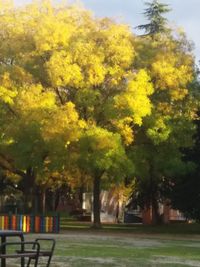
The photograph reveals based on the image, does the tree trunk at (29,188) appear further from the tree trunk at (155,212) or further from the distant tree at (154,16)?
the distant tree at (154,16)

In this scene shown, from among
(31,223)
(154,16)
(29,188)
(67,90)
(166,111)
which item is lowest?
(31,223)

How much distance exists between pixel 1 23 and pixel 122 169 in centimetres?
1185

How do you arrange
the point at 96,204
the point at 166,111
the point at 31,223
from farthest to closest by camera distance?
the point at 96,204
the point at 166,111
the point at 31,223

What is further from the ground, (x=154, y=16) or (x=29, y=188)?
(x=154, y=16)

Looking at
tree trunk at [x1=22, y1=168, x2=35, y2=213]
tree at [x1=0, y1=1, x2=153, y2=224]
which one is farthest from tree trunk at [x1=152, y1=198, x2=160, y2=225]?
tree trunk at [x1=22, y1=168, x2=35, y2=213]

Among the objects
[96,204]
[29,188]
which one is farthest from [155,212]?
[29,188]

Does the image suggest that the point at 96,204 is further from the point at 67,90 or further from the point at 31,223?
the point at 67,90

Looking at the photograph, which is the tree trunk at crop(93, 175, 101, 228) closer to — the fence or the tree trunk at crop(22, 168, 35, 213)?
the tree trunk at crop(22, 168, 35, 213)

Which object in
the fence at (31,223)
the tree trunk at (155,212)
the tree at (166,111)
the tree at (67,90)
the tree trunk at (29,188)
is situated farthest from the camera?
the tree trunk at (155,212)

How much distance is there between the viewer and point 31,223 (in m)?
32.2

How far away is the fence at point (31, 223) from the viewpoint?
32.0 meters

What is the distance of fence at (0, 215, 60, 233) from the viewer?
32.0 m

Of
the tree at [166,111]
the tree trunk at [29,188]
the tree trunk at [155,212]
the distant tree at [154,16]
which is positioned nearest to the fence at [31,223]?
the tree trunk at [29,188]

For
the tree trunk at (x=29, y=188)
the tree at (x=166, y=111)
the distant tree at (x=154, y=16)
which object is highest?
the distant tree at (x=154, y=16)
